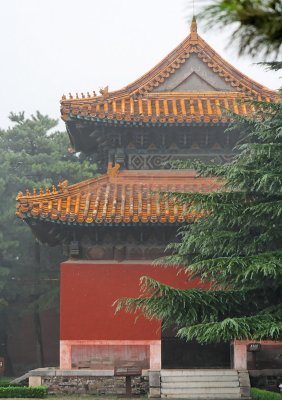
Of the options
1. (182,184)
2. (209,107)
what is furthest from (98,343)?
(209,107)

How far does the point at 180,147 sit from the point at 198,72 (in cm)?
252

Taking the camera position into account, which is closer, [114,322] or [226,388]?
[226,388]

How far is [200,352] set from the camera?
19.6 m

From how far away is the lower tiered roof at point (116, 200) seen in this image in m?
14.7

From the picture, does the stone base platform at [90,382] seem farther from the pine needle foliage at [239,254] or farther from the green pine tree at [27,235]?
the green pine tree at [27,235]

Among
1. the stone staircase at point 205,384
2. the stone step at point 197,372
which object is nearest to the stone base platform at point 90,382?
the stone step at point 197,372

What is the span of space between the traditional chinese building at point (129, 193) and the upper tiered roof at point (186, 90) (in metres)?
0.03

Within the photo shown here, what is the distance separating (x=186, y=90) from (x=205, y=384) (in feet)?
25.5

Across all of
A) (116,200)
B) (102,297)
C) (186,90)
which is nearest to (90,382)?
(102,297)

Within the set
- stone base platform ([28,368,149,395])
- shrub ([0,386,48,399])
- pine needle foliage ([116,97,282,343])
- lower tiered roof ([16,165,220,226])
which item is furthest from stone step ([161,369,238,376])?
pine needle foliage ([116,97,282,343])

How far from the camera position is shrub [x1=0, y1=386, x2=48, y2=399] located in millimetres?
14250

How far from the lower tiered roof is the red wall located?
1229 mm

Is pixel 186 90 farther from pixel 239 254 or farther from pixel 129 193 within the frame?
pixel 239 254

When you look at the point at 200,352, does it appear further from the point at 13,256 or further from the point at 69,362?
the point at 13,256
